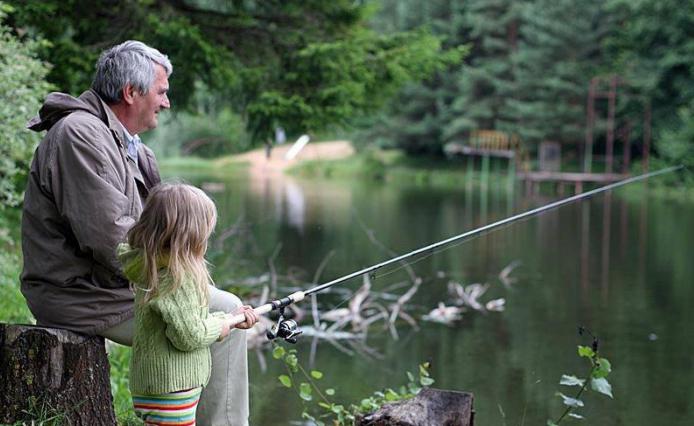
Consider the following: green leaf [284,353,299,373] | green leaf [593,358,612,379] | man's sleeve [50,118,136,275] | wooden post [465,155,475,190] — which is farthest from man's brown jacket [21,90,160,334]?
wooden post [465,155,475,190]

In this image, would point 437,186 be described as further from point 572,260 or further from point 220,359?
point 220,359

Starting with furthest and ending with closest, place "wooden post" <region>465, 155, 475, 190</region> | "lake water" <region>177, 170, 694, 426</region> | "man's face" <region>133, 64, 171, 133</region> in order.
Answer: "wooden post" <region>465, 155, 475, 190</region>
"lake water" <region>177, 170, 694, 426</region>
"man's face" <region>133, 64, 171, 133</region>

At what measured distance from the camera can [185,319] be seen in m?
2.48

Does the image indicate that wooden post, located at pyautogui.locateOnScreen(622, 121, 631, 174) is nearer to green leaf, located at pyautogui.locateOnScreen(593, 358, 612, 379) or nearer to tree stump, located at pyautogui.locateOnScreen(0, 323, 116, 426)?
green leaf, located at pyautogui.locateOnScreen(593, 358, 612, 379)

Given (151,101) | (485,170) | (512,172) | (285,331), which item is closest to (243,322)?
(285,331)

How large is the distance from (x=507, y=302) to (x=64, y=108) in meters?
6.74

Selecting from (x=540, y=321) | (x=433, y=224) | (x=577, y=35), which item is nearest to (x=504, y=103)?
(x=577, y=35)

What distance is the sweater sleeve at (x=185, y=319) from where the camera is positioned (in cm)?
248

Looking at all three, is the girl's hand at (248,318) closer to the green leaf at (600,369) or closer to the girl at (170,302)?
the girl at (170,302)

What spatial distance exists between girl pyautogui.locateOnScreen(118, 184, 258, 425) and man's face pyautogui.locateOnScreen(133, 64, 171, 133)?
0.53 m

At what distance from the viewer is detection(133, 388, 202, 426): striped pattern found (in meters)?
2.62

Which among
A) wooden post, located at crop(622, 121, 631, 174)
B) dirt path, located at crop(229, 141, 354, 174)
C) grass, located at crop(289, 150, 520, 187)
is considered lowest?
grass, located at crop(289, 150, 520, 187)

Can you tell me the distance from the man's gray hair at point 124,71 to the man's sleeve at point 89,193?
7.9 inches

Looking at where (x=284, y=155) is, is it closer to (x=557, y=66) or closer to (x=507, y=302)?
(x=557, y=66)
